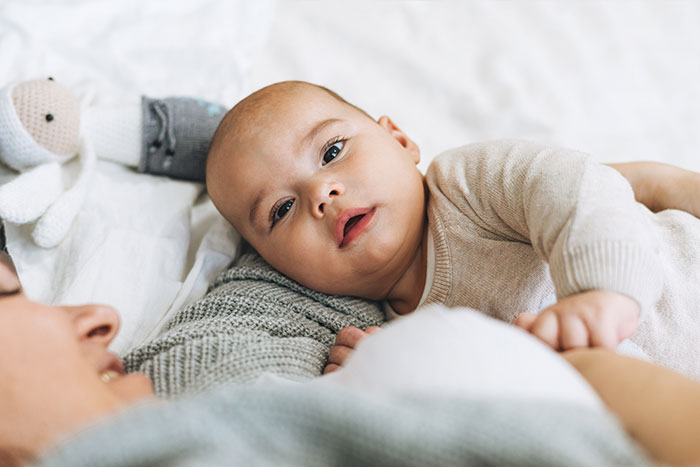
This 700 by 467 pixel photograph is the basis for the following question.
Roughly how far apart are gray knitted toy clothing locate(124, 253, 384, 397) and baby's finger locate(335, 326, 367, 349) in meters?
0.04

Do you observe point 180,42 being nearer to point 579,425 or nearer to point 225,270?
point 225,270

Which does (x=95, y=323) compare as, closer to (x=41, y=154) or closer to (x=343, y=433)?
(x=343, y=433)

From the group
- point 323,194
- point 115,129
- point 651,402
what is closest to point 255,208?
point 323,194

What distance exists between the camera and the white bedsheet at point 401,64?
1387 millimetres

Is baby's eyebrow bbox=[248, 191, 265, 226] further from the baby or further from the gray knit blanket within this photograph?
the gray knit blanket

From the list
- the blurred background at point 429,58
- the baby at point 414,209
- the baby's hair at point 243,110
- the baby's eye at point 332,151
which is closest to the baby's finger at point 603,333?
the baby at point 414,209

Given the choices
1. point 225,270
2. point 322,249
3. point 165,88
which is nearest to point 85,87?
point 165,88

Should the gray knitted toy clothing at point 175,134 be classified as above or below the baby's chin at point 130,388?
above

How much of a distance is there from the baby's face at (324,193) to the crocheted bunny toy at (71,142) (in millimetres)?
170

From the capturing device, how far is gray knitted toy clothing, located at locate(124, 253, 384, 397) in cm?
84

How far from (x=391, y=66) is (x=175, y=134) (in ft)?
1.88

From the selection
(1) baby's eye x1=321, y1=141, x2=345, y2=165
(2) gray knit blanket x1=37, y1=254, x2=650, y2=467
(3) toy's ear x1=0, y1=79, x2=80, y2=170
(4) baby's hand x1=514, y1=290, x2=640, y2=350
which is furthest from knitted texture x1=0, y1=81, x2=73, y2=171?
(4) baby's hand x1=514, y1=290, x2=640, y2=350

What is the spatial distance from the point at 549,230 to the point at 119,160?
0.88m

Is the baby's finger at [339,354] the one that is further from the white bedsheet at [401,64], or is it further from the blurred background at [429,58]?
the blurred background at [429,58]
